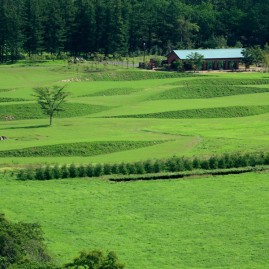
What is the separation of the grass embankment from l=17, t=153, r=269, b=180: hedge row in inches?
41.2

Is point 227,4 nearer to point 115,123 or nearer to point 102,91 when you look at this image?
point 102,91

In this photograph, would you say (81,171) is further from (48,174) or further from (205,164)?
(205,164)

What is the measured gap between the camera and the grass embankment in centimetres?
3225

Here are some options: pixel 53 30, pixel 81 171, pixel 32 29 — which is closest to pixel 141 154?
pixel 81 171

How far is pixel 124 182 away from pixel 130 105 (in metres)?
25.0

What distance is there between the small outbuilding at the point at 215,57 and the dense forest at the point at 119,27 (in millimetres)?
7340

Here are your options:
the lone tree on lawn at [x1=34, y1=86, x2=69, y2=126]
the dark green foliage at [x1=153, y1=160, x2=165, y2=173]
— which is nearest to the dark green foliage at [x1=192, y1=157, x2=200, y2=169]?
the dark green foliage at [x1=153, y1=160, x2=165, y2=173]

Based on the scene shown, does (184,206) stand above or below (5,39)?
below

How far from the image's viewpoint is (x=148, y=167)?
152 ft

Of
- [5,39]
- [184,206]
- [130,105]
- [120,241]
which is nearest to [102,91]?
[130,105]

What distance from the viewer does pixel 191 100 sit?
71.5 m

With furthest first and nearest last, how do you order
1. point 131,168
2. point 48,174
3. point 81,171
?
point 131,168
point 81,171
point 48,174

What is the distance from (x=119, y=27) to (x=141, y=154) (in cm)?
4433

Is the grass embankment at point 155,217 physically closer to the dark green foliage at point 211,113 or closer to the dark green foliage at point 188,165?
the dark green foliage at point 188,165
